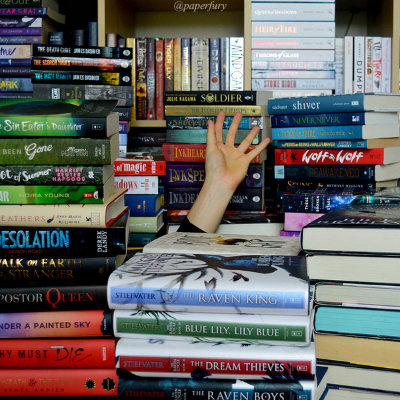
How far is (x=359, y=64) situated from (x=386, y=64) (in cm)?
8

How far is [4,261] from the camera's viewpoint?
0.63m

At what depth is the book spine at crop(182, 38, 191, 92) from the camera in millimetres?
1455

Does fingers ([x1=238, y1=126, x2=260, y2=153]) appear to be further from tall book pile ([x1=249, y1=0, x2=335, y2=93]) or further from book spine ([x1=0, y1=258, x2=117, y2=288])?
book spine ([x1=0, y1=258, x2=117, y2=288])

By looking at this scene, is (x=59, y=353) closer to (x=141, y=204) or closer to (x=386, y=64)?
(x=141, y=204)

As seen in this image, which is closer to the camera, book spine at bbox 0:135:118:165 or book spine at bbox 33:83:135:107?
book spine at bbox 0:135:118:165

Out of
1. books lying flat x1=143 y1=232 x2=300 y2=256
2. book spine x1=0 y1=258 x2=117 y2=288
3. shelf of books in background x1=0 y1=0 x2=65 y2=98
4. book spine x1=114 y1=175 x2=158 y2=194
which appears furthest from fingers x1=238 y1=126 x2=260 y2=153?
shelf of books in background x1=0 y1=0 x2=65 y2=98

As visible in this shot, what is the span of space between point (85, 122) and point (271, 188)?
0.76 m

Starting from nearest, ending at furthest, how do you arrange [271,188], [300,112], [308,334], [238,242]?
1. [308,334]
2. [238,242]
3. [300,112]
4. [271,188]

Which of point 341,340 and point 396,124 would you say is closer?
point 341,340

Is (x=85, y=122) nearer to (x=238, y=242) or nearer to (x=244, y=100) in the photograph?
(x=238, y=242)

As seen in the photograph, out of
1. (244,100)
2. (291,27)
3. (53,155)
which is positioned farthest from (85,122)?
(291,27)

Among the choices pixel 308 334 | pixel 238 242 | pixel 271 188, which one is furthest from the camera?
pixel 271 188

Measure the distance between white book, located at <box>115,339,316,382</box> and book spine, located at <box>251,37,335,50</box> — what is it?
1.09 metres

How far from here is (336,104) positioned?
1.06m
